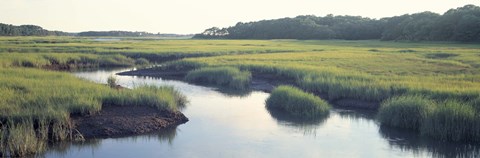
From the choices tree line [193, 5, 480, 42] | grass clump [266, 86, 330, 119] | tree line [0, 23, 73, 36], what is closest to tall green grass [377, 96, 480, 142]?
grass clump [266, 86, 330, 119]

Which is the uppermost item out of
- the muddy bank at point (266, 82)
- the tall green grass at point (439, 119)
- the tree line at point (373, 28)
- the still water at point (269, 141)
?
the tree line at point (373, 28)

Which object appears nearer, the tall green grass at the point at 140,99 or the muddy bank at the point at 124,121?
the muddy bank at the point at 124,121

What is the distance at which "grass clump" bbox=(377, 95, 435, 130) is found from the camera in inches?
615

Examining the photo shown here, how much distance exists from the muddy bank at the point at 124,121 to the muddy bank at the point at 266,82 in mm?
7367

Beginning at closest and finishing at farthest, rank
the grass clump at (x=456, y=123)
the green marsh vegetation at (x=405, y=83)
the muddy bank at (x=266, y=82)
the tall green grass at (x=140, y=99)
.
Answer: the grass clump at (x=456, y=123)
the green marsh vegetation at (x=405, y=83)
the tall green grass at (x=140, y=99)
the muddy bank at (x=266, y=82)

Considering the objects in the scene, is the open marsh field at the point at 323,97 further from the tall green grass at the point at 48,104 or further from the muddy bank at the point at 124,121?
the muddy bank at the point at 124,121

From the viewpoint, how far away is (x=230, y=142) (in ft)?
48.4

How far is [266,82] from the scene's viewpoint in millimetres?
28594

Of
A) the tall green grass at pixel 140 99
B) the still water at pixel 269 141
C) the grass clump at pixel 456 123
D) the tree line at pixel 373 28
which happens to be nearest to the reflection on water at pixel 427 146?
the still water at pixel 269 141

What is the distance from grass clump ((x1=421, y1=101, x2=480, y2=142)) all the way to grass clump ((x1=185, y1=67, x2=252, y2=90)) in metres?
13.7

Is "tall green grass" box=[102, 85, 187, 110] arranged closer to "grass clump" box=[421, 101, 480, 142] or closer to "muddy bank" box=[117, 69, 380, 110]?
"muddy bank" box=[117, 69, 380, 110]

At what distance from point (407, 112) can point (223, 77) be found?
14.2 m

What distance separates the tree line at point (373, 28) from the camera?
202 feet

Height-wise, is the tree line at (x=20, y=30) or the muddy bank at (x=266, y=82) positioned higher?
the tree line at (x=20, y=30)
